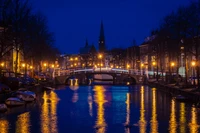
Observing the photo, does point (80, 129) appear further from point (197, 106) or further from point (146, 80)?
point (146, 80)

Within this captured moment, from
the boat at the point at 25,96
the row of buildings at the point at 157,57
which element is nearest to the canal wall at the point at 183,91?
the row of buildings at the point at 157,57

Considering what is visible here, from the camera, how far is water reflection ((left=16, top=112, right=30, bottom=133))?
3062cm

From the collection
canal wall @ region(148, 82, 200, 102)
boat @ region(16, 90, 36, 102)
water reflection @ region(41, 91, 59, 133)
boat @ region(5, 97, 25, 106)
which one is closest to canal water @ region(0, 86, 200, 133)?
water reflection @ region(41, 91, 59, 133)

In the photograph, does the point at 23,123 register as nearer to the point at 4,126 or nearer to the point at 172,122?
the point at 4,126

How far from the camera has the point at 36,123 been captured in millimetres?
33844

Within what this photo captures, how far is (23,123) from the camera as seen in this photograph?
33.8 meters

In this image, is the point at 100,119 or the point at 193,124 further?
the point at 100,119

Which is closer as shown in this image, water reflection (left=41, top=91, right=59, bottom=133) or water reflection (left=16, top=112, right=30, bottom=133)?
water reflection (left=16, top=112, right=30, bottom=133)

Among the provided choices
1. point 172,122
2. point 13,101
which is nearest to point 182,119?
point 172,122

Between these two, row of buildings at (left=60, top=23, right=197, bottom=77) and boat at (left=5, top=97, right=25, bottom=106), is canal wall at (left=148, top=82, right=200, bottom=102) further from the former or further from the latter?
boat at (left=5, top=97, right=25, bottom=106)

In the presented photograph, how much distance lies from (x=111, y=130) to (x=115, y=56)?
144 metres

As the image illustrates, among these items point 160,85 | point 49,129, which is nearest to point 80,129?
point 49,129

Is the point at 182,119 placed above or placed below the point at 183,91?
below

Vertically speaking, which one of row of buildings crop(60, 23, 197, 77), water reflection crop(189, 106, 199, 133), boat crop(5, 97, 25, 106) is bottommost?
water reflection crop(189, 106, 199, 133)
